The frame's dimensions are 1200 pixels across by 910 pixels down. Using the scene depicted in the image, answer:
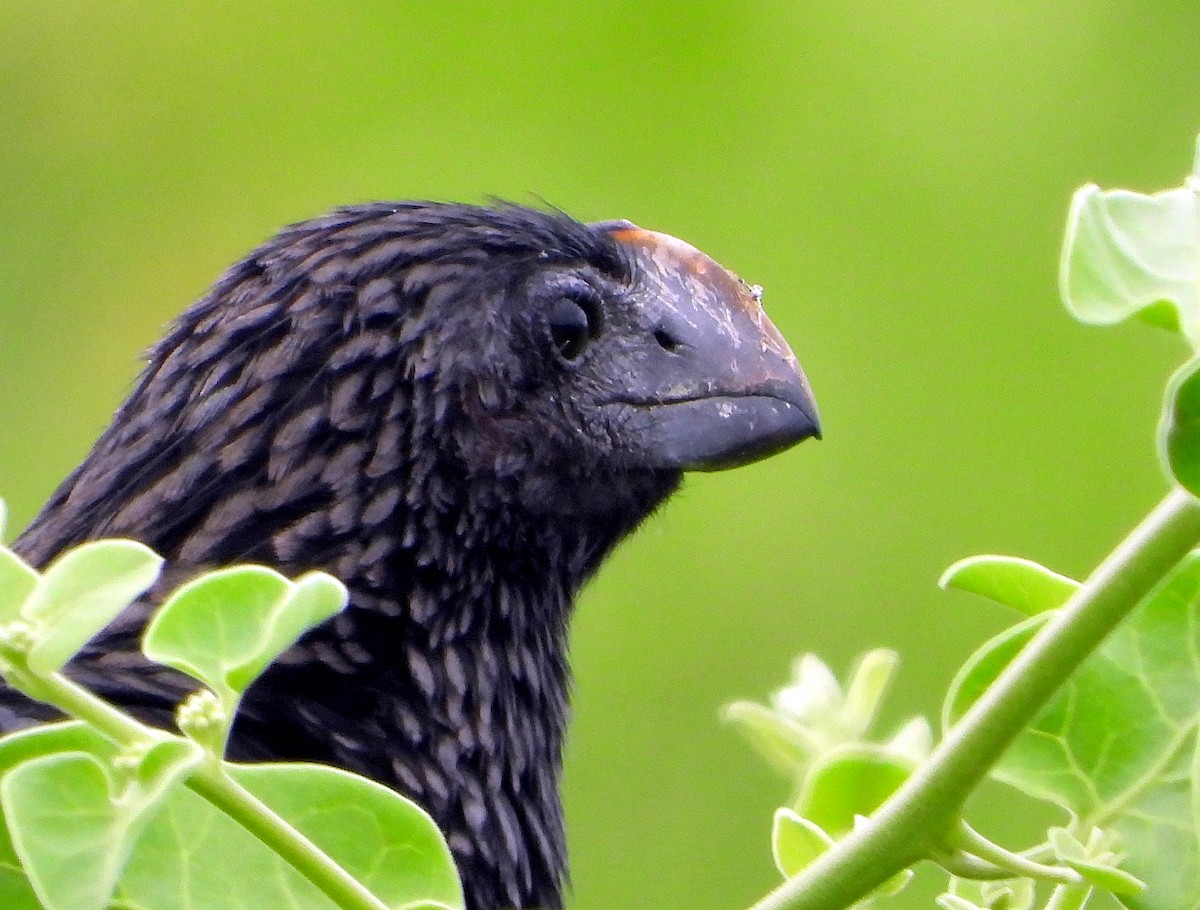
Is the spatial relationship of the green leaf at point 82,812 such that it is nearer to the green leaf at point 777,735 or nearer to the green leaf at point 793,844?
the green leaf at point 793,844

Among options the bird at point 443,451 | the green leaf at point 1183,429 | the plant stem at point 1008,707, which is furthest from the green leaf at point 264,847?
the bird at point 443,451

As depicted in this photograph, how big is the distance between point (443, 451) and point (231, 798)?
862 mm

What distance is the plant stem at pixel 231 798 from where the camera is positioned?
488 mm

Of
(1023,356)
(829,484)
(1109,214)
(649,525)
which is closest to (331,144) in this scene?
(829,484)

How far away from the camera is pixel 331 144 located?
4410mm

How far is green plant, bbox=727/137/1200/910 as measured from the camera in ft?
1.67

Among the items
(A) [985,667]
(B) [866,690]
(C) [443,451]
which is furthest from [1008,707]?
(C) [443,451]

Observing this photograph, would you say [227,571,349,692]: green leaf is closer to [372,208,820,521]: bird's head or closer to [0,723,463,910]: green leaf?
[0,723,463,910]: green leaf

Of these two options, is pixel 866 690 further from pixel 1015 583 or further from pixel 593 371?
pixel 593 371

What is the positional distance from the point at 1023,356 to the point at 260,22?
1.94 metres

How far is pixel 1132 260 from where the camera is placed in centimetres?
52

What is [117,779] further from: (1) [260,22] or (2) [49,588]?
(1) [260,22]

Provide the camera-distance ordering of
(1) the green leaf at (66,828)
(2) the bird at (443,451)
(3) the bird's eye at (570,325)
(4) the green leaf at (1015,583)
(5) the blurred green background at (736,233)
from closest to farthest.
Answer: (1) the green leaf at (66,828) < (4) the green leaf at (1015,583) < (2) the bird at (443,451) < (3) the bird's eye at (570,325) < (5) the blurred green background at (736,233)

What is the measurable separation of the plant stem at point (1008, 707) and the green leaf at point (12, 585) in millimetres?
208
